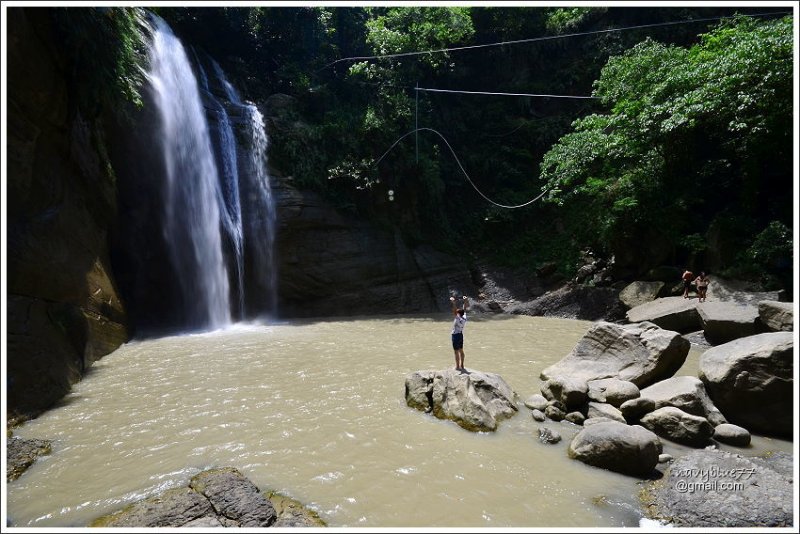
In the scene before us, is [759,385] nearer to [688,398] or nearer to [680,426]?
[688,398]

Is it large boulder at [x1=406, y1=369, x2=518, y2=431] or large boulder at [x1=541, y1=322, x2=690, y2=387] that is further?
large boulder at [x1=541, y1=322, x2=690, y2=387]

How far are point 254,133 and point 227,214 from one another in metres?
3.78

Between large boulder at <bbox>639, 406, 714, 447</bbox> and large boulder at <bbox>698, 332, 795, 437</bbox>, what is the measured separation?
570 millimetres

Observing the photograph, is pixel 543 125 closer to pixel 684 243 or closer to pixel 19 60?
pixel 684 243

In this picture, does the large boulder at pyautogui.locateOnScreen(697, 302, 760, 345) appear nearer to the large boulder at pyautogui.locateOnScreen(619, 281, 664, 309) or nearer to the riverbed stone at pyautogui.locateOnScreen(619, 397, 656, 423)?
the large boulder at pyautogui.locateOnScreen(619, 281, 664, 309)

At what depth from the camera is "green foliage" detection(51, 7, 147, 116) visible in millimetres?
7484

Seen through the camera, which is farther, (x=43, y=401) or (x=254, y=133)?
(x=254, y=133)

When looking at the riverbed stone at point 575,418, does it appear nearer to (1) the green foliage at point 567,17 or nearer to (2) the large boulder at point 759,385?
(2) the large boulder at point 759,385

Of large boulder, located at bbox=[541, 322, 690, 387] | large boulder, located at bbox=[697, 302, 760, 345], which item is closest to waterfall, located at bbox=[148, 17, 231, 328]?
large boulder, located at bbox=[541, 322, 690, 387]

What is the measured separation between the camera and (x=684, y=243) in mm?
13469

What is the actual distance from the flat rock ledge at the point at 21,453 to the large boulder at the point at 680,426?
22.8 feet

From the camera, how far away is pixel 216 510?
3.54m

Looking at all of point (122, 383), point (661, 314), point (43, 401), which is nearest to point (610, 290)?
point (661, 314)

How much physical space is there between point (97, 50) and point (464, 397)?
9.24 meters
